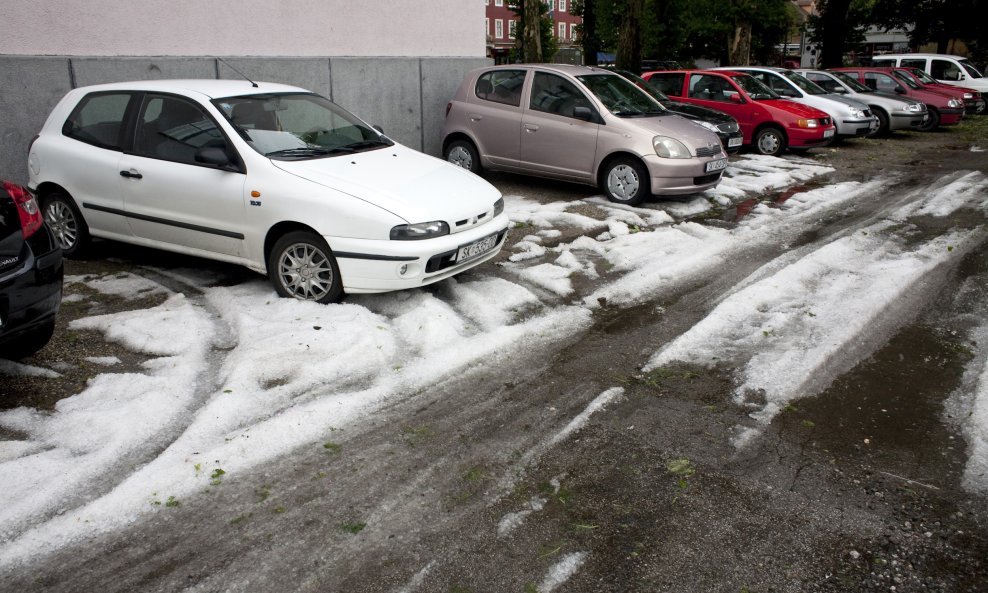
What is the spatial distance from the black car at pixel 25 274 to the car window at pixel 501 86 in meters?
7.04

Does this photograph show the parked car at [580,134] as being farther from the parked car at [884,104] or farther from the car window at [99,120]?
the parked car at [884,104]

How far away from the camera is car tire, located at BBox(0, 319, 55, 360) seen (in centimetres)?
474

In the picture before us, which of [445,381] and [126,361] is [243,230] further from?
[445,381]

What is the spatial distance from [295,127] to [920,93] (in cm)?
1903

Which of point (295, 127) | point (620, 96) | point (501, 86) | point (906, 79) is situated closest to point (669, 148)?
point (620, 96)

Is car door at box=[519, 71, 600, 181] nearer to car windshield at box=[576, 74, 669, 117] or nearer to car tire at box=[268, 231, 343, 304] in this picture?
car windshield at box=[576, 74, 669, 117]

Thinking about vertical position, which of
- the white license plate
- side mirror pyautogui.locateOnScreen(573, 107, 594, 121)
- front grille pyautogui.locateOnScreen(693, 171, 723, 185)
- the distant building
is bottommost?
the white license plate

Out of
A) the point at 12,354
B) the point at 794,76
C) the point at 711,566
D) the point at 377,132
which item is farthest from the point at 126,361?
the point at 794,76

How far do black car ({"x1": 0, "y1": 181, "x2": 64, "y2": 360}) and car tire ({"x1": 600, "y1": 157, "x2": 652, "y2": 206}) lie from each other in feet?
22.8

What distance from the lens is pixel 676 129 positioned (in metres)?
10.1

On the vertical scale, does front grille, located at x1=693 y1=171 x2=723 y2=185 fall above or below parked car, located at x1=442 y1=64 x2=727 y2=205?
below

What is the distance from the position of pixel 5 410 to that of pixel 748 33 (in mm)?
25366

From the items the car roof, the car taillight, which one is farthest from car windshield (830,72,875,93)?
the car taillight

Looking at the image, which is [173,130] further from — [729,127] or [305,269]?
[729,127]
